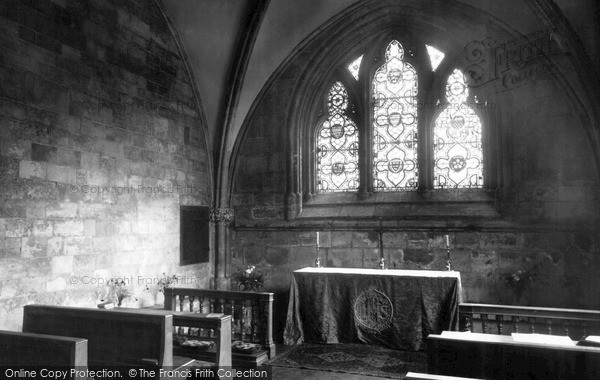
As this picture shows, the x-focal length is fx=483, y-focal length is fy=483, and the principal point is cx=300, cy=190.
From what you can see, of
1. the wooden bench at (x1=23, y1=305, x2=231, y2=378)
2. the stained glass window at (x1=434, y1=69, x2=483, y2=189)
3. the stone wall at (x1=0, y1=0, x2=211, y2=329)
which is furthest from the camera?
the stained glass window at (x1=434, y1=69, x2=483, y2=189)

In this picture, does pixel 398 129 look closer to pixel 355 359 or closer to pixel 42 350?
pixel 355 359

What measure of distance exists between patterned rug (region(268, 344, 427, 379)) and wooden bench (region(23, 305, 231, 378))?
219 cm

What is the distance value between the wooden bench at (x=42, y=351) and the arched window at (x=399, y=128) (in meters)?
6.40

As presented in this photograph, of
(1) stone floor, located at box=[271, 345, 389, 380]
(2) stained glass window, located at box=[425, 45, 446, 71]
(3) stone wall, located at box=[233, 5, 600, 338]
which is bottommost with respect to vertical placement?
(1) stone floor, located at box=[271, 345, 389, 380]

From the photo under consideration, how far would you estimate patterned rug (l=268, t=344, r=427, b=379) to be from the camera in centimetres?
581

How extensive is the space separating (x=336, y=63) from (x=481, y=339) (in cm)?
690

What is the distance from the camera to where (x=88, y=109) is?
6.29m

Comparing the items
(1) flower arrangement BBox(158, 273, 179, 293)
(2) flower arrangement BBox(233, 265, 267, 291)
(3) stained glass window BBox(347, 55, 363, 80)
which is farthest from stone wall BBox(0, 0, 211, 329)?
(3) stained glass window BBox(347, 55, 363, 80)

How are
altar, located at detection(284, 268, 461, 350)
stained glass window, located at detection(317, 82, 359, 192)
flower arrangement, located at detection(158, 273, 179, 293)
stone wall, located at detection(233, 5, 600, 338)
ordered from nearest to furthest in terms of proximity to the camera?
altar, located at detection(284, 268, 461, 350), stone wall, located at detection(233, 5, 600, 338), flower arrangement, located at detection(158, 273, 179, 293), stained glass window, located at detection(317, 82, 359, 192)

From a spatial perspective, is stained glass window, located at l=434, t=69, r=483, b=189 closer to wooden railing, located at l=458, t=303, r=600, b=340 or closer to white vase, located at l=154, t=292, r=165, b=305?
wooden railing, located at l=458, t=303, r=600, b=340

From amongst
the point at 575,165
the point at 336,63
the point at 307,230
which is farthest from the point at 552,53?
the point at 307,230

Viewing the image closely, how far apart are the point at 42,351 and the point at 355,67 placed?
7433 mm

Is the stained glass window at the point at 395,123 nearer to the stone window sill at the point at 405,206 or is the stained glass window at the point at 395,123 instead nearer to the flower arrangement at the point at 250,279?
the stone window sill at the point at 405,206

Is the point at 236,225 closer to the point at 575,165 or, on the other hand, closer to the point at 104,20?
the point at 104,20
